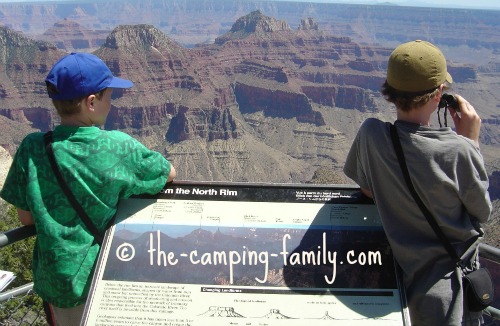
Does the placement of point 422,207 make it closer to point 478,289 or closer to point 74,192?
point 478,289

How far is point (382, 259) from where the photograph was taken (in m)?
3.43

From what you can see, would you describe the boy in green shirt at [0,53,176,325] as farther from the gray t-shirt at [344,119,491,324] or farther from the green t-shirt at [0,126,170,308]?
the gray t-shirt at [344,119,491,324]

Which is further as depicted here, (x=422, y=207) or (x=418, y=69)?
(x=422, y=207)

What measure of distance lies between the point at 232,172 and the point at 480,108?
129837mm

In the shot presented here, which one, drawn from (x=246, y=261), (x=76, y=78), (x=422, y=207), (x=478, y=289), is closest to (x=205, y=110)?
(x=76, y=78)

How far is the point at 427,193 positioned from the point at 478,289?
2.28 feet

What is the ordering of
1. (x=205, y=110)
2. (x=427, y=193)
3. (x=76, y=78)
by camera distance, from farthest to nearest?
1. (x=205, y=110)
2. (x=76, y=78)
3. (x=427, y=193)

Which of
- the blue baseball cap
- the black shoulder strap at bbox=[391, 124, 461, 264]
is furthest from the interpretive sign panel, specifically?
the blue baseball cap

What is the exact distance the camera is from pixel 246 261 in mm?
3488

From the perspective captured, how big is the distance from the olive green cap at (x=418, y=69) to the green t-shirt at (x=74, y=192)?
1.90 metres

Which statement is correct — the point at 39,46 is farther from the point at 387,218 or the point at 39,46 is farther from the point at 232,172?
the point at 387,218

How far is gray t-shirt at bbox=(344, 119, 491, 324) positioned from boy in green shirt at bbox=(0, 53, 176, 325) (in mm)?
1694

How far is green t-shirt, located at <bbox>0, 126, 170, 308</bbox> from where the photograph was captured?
3555 millimetres

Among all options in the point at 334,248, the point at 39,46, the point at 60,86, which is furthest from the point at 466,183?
the point at 39,46
